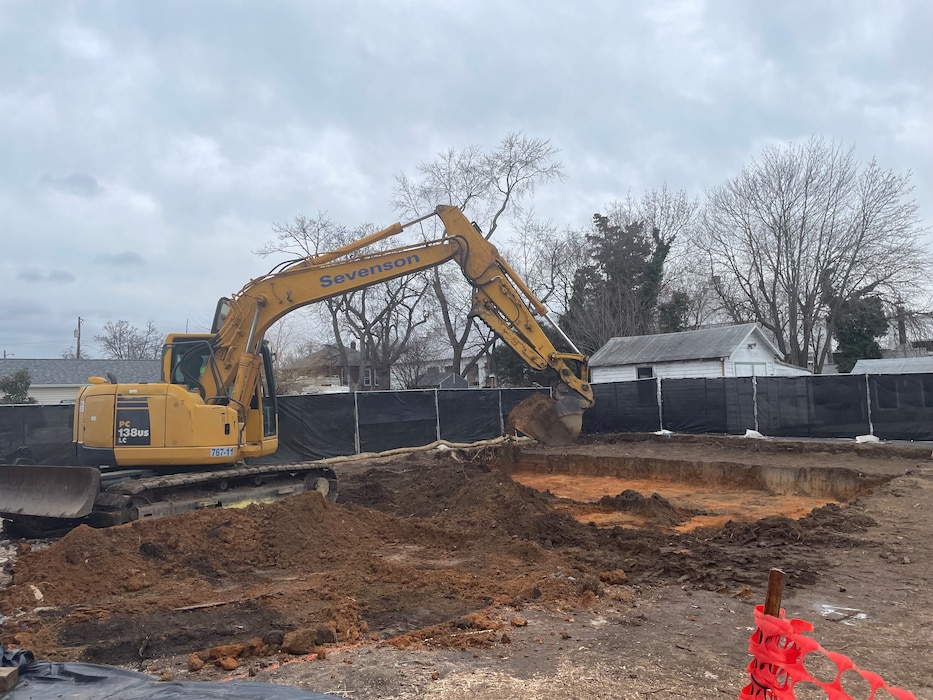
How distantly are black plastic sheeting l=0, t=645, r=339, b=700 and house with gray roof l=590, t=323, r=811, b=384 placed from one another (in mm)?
25252

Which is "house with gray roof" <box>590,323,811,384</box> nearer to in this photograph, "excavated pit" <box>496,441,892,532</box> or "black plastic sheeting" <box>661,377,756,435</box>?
"black plastic sheeting" <box>661,377,756,435</box>

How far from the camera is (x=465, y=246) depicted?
11.8 metres

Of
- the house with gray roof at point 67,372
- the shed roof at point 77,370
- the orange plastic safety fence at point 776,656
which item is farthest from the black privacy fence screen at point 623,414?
the shed roof at point 77,370

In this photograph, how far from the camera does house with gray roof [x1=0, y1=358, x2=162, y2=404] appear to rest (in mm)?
33344

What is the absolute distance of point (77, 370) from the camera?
35719 millimetres

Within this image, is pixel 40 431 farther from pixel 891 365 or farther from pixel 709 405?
pixel 891 365

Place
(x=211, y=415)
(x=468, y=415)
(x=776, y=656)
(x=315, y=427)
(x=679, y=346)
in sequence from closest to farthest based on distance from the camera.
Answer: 1. (x=776, y=656)
2. (x=211, y=415)
3. (x=315, y=427)
4. (x=468, y=415)
5. (x=679, y=346)

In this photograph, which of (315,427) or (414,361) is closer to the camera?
(315,427)

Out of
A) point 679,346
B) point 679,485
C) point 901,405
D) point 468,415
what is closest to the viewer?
point 679,485

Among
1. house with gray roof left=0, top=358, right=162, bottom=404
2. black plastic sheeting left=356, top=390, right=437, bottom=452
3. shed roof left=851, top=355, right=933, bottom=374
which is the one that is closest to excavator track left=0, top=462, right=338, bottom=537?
black plastic sheeting left=356, top=390, right=437, bottom=452

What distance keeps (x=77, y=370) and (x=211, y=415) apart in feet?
103

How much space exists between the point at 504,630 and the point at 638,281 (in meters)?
33.8

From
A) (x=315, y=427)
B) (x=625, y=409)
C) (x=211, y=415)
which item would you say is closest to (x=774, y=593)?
(x=211, y=415)

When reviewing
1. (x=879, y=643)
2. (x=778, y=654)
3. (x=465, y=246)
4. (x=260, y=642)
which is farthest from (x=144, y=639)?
(x=465, y=246)
